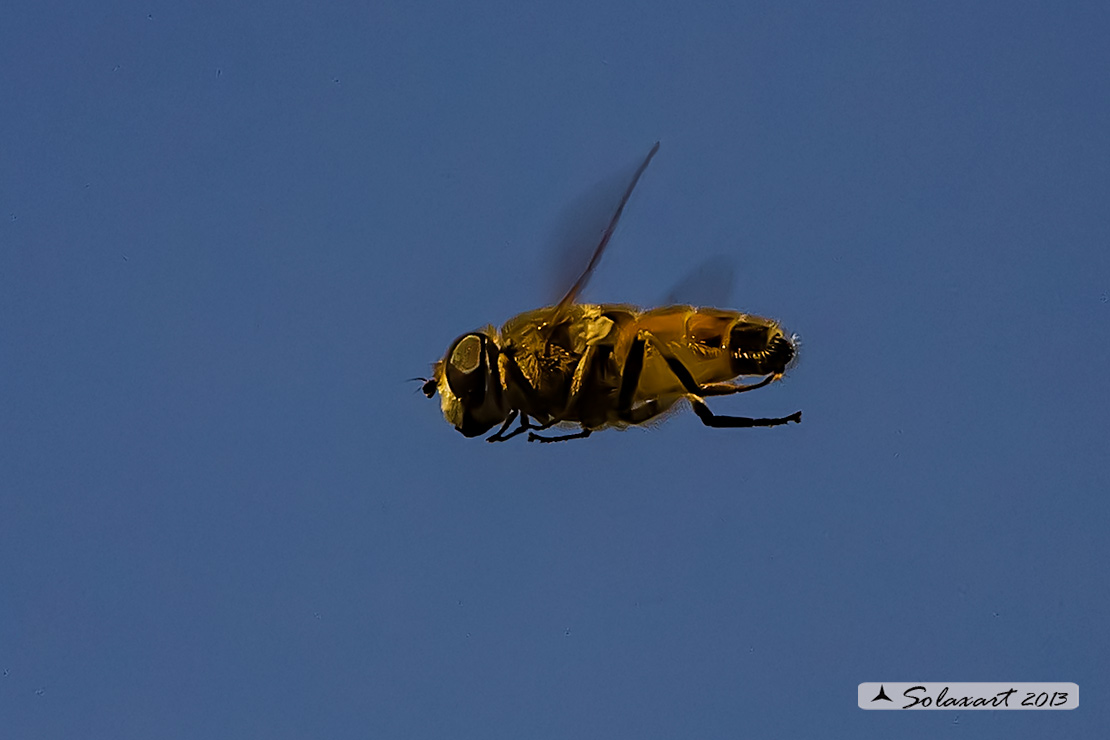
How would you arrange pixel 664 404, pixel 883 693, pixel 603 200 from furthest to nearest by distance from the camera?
pixel 883 693
pixel 664 404
pixel 603 200

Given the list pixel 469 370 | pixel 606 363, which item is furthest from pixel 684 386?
pixel 469 370

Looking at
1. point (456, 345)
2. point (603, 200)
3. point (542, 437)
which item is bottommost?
point (542, 437)

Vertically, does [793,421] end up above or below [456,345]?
below

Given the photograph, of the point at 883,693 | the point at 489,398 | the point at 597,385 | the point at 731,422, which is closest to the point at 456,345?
the point at 489,398

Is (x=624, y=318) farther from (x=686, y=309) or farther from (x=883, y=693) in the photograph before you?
(x=883, y=693)

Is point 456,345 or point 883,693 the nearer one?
point 456,345

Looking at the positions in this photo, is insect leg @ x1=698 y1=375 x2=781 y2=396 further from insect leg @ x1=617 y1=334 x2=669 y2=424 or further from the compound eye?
the compound eye

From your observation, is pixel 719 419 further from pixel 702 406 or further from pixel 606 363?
pixel 606 363

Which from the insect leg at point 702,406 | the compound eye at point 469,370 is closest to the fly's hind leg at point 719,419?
the insect leg at point 702,406
